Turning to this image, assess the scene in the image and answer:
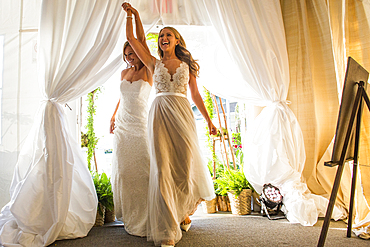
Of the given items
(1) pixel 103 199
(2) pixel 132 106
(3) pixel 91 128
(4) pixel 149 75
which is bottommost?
(1) pixel 103 199

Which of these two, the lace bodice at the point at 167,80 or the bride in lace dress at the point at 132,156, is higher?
the lace bodice at the point at 167,80

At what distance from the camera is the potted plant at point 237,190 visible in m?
3.12

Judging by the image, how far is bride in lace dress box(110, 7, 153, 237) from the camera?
8.00ft

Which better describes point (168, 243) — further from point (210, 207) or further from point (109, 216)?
point (210, 207)

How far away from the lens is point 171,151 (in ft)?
7.57

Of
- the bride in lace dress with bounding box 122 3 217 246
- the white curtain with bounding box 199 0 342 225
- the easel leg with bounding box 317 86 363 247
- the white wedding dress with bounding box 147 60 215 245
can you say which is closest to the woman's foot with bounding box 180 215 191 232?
the bride in lace dress with bounding box 122 3 217 246

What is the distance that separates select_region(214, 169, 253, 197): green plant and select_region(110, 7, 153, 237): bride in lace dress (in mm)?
1127

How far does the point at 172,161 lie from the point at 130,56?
1.08m

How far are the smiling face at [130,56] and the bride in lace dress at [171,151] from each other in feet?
0.66

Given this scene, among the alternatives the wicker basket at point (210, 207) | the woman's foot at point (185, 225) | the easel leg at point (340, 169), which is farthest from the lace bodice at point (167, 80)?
the wicker basket at point (210, 207)

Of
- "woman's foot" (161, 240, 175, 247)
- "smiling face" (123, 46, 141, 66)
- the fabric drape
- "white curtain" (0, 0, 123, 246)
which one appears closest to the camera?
"woman's foot" (161, 240, 175, 247)

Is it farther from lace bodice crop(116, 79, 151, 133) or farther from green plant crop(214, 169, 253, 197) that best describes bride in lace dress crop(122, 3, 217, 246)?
green plant crop(214, 169, 253, 197)

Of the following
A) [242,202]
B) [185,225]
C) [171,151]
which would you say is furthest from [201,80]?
[185,225]

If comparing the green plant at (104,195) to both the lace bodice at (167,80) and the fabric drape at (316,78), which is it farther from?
the fabric drape at (316,78)
